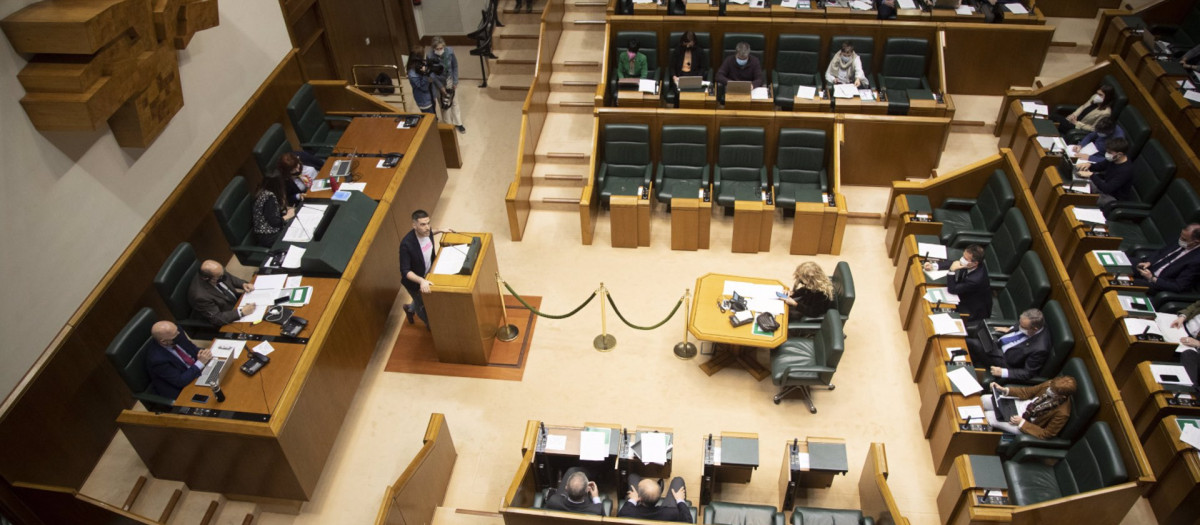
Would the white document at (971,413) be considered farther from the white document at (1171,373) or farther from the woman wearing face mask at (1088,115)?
the woman wearing face mask at (1088,115)

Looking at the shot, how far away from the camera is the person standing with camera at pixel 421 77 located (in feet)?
28.9

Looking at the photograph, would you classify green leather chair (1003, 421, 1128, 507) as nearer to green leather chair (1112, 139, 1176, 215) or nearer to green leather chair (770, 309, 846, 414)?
green leather chair (770, 309, 846, 414)

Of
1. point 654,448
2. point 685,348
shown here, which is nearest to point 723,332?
point 685,348

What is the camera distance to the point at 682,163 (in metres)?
8.30

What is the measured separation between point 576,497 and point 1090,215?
522cm

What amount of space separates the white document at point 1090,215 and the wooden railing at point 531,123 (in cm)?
518

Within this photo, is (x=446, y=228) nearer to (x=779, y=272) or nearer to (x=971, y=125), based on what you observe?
(x=779, y=272)

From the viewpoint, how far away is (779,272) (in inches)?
299

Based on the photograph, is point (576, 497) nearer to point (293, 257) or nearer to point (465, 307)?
point (465, 307)

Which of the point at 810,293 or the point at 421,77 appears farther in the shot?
the point at 421,77

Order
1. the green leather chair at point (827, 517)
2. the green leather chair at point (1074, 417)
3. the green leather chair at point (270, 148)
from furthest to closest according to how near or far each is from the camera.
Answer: the green leather chair at point (270, 148) < the green leather chair at point (1074, 417) < the green leather chair at point (827, 517)

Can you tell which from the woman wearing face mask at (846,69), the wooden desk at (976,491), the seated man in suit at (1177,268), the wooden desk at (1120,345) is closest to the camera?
the wooden desk at (976,491)

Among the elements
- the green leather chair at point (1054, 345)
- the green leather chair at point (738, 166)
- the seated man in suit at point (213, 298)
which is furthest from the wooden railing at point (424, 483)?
the green leather chair at point (1054, 345)

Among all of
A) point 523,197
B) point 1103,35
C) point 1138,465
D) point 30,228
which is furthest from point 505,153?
point 1103,35
